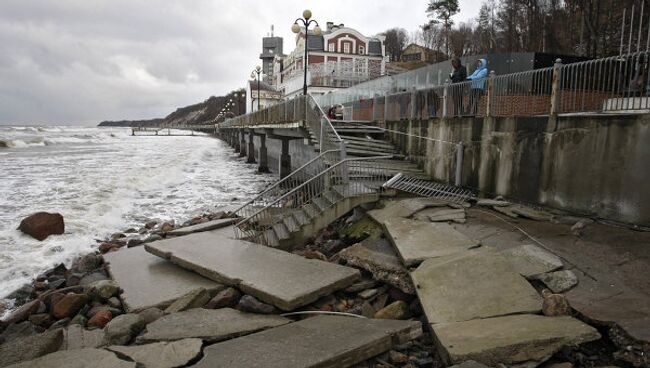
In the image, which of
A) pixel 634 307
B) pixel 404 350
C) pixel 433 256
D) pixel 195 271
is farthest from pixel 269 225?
pixel 634 307

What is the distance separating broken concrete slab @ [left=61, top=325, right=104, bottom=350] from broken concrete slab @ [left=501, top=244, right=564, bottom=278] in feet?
16.7

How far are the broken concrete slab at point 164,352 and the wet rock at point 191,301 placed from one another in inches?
46.3

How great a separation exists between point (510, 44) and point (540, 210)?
31812mm

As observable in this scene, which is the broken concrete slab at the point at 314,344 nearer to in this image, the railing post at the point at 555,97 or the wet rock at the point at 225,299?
the wet rock at the point at 225,299

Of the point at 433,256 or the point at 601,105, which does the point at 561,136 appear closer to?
the point at 601,105

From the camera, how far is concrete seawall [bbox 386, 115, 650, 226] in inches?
264

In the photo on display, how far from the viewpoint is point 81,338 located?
500 cm

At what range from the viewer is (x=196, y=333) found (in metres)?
4.65

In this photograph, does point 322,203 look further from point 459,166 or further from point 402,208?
point 459,166

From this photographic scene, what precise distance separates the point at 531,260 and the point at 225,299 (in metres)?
A: 4.09

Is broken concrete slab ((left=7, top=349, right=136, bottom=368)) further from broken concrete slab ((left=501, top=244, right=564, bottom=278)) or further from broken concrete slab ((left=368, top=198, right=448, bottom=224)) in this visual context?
broken concrete slab ((left=368, top=198, right=448, bottom=224))

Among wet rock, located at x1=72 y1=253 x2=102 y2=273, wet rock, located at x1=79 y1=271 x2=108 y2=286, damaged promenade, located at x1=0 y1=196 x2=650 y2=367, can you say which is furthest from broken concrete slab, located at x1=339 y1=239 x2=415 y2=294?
wet rock, located at x1=72 y1=253 x2=102 y2=273

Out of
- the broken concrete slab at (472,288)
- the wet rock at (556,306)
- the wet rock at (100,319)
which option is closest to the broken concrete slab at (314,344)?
the broken concrete slab at (472,288)

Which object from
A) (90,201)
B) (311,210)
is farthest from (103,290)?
(90,201)
